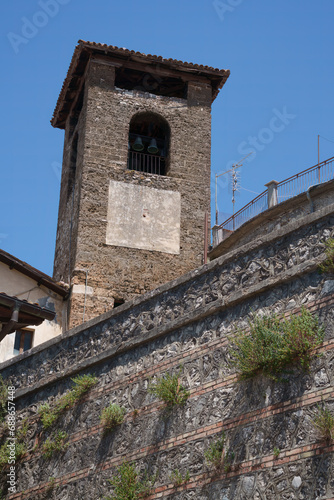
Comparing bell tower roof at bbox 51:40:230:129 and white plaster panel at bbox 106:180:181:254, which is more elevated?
bell tower roof at bbox 51:40:230:129

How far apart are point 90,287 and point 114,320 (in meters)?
8.34

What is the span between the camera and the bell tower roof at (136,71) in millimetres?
22781

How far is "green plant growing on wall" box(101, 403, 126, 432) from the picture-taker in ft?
36.8

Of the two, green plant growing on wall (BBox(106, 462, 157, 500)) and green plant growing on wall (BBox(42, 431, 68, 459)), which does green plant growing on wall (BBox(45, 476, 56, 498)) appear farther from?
green plant growing on wall (BBox(106, 462, 157, 500))

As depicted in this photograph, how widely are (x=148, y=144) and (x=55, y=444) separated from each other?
41.4 feet

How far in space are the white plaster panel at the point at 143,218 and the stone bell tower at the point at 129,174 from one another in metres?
0.03

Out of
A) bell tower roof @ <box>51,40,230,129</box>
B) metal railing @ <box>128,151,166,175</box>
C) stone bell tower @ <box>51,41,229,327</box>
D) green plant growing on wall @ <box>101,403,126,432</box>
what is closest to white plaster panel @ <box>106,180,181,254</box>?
stone bell tower @ <box>51,41,229,327</box>

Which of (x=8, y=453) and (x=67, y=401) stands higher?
(x=67, y=401)

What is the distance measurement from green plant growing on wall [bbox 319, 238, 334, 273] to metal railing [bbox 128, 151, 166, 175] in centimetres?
1357

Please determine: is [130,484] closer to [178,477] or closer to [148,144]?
[178,477]

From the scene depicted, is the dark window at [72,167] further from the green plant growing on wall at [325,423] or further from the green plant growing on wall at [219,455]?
the green plant growing on wall at [325,423]

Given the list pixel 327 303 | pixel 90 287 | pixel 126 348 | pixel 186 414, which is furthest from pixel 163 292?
pixel 90 287

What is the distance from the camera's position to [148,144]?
23.4 meters

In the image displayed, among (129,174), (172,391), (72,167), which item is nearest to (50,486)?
(172,391)
